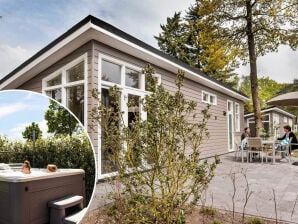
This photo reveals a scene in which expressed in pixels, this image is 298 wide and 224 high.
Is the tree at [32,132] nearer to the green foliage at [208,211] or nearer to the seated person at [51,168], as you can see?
the seated person at [51,168]

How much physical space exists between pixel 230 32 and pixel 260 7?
1747 millimetres

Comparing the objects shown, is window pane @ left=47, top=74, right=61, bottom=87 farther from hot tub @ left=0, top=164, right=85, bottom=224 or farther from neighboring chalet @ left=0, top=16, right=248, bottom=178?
hot tub @ left=0, top=164, right=85, bottom=224

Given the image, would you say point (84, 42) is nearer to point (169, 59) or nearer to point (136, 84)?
point (136, 84)

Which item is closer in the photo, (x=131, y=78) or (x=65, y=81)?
(x=65, y=81)

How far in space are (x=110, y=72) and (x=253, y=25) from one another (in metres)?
10.1

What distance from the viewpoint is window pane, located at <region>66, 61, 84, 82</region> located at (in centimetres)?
581

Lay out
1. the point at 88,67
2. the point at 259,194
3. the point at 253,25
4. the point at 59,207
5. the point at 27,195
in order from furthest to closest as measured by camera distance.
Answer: the point at 253,25, the point at 88,67, the point at 259,194, the point at 59,207, the point at 27,195

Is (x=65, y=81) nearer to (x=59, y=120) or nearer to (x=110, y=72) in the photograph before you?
(x=110, y=72)

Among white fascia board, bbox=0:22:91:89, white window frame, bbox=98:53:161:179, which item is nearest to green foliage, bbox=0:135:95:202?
white window frame, bbox=98:53:161:179

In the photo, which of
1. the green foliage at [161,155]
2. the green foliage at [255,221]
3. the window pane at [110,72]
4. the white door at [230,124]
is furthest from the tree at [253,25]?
the green foliage at [161,155]

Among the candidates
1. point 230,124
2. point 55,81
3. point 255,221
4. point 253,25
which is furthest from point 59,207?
point 253,25

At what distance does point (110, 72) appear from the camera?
602 cm

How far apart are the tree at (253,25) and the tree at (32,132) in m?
12.0

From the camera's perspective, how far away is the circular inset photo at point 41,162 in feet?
3.90
